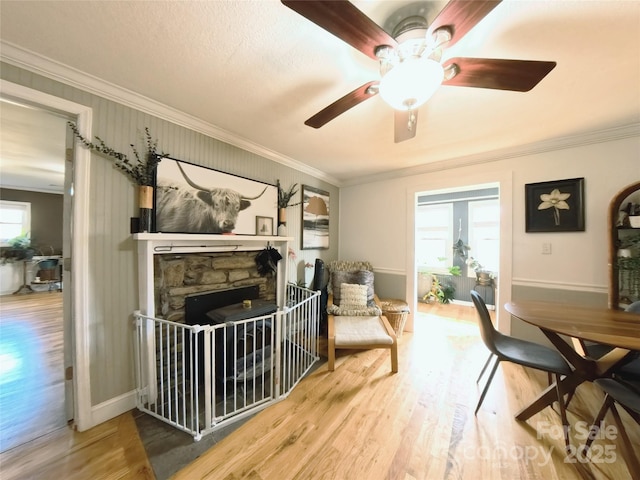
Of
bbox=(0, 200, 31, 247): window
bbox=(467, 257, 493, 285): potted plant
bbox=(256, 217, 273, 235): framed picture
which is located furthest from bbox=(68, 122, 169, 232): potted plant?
bbox=(0, 200, 31, 247): window

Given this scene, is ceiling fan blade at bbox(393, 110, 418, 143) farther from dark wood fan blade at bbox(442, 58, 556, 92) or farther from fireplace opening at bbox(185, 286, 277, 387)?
fireplace opening at bbox(185, 286, 277, 387)

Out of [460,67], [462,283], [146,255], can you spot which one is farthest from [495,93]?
[462,283]

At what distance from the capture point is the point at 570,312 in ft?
5.32

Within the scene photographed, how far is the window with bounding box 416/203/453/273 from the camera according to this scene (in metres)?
4.80

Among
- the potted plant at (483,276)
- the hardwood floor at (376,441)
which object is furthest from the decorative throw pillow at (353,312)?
the potted plant at (483,276)

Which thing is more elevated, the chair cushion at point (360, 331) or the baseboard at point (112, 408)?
the chair cushion at point (360, 331)

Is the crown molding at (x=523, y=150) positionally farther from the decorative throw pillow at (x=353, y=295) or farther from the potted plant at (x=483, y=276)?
the potted plant at (x=483, y=276)

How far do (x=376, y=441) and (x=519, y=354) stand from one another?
3.90ft

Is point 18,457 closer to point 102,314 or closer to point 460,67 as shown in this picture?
point 102,314

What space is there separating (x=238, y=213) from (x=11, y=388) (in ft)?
7.42

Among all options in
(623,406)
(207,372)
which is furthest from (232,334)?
(623,406)

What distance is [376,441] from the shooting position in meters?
1.39

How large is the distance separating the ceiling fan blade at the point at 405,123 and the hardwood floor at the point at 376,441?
6.23ft

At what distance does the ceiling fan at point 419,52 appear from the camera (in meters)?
0.75
